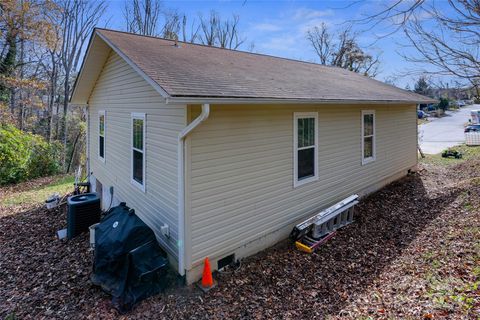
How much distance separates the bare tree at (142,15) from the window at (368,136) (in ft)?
74.1

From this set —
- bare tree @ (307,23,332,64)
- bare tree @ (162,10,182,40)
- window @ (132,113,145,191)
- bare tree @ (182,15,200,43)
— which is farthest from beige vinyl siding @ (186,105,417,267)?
bare tree @ (307,23,332,64)

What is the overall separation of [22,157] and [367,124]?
1335cm

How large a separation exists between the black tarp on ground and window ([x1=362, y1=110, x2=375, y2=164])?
20.6 ft

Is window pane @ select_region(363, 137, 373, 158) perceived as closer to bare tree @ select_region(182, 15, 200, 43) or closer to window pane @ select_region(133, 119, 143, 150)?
window pane @ select_region(133, 119, 143, 150)

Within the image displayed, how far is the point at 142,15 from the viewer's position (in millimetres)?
25906

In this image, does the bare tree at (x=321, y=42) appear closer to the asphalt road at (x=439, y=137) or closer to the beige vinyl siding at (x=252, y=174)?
the asphalt road at (x=439, y=137)

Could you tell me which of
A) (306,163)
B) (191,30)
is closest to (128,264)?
(306,163)

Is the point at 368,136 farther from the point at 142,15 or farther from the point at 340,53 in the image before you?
the point at 340,53

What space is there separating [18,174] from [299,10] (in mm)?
13143

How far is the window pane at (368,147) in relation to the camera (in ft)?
27.3

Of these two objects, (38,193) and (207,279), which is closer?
(207,279)

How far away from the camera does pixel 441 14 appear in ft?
19.2

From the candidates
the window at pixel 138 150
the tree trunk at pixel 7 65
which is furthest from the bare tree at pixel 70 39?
the window at pixel 138 150

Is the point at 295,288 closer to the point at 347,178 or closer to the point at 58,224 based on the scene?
the point at 347,178
